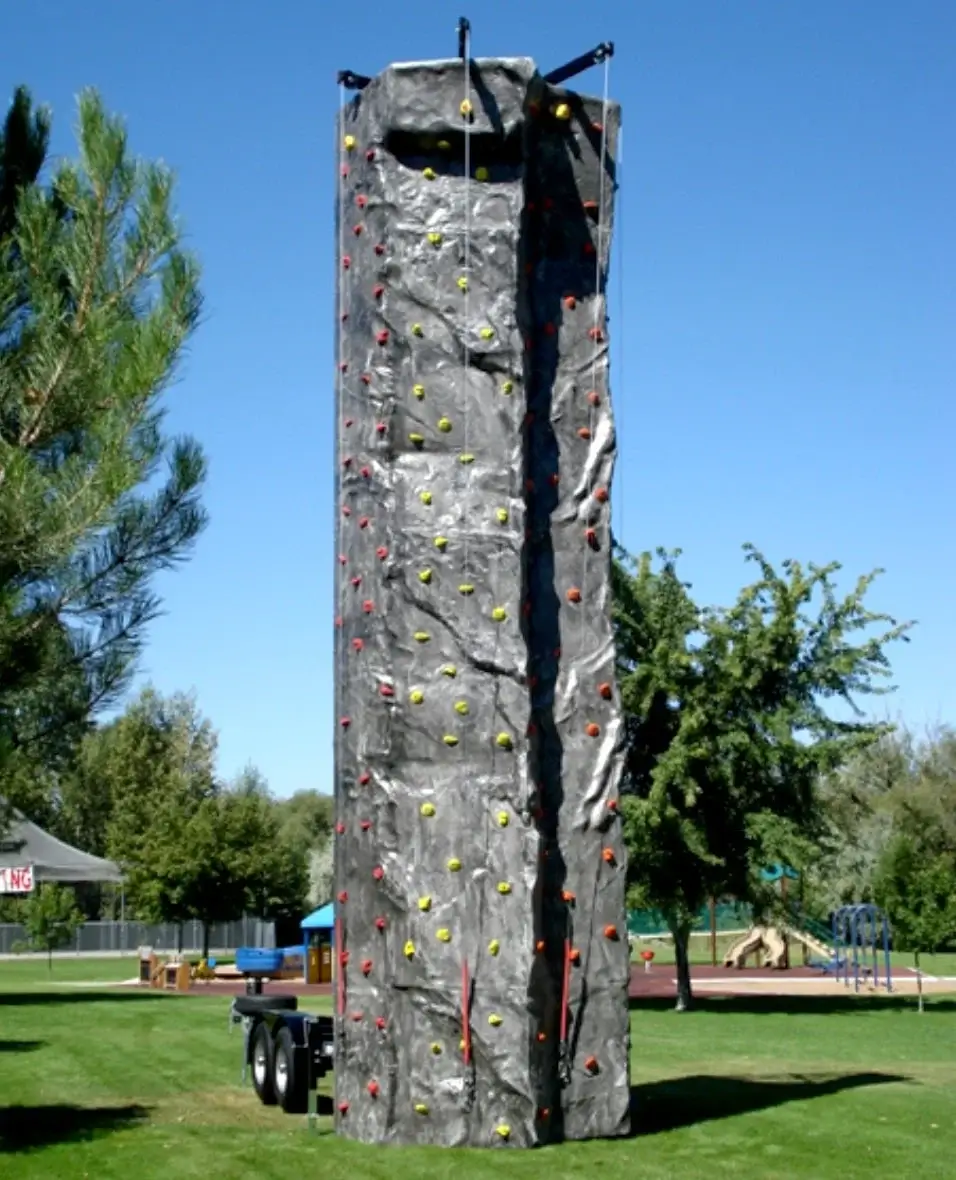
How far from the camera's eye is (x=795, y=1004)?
33.1 metres

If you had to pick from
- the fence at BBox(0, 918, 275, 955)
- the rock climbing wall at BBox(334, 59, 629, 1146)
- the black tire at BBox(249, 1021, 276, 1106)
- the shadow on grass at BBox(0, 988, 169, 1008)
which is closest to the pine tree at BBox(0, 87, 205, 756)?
the rock climbing wall at BBox(334, 59, 629, 1146)

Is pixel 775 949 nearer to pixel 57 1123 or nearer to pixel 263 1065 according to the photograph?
pixel 263 1065

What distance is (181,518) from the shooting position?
13.3 metres

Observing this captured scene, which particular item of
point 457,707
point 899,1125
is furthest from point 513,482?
point 899,1125

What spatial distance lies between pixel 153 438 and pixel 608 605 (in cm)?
404

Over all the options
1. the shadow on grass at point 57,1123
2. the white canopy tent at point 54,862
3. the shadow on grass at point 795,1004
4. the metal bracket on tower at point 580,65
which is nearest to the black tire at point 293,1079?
the shadow on grass at point 57,1123

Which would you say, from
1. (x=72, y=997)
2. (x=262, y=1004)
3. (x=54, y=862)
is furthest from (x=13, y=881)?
(x=54, y=862)

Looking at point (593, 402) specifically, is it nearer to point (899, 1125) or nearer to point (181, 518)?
point (181, 518)

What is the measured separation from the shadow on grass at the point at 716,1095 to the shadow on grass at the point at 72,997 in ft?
53.9

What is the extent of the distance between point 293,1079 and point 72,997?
64.6 feet

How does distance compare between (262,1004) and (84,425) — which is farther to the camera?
(262,1004)

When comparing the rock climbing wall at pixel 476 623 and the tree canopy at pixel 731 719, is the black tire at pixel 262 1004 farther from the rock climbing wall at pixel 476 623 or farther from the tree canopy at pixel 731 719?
the tree canopy at pixel 731 719

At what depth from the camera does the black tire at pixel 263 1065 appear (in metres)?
16.0

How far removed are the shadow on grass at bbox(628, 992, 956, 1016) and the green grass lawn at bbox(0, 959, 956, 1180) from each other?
15.6 feet
